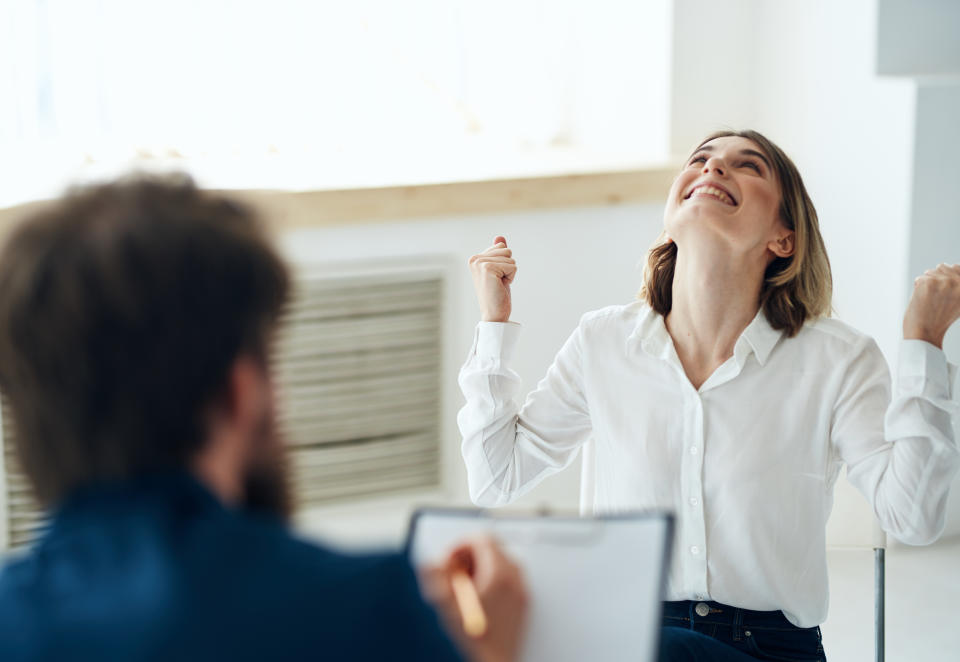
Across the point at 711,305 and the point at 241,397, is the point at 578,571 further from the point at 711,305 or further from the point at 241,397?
the point at 711,305


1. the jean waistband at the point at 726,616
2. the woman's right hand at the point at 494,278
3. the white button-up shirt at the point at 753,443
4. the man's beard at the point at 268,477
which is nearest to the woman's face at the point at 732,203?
the white button-up shirt at the point at 753,443

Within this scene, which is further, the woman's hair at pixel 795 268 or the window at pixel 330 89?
the window at pixel 330 89

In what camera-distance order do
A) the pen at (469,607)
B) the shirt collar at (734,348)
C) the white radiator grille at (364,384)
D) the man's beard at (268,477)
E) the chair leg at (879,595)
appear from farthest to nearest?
the white radiator grille at (364,384) < the chair leg at (879,595) < the shirt collar at (734,348) < the pen at (469,607) < the man's beard at (268,477)

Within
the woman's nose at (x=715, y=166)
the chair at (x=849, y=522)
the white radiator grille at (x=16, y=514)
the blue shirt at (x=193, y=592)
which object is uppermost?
the woman's nose at (x=715, y=166)

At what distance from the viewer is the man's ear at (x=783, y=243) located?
145 cm

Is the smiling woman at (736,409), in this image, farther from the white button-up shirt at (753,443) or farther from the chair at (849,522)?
the chair at (849,522)

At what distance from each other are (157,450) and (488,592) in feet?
1.01

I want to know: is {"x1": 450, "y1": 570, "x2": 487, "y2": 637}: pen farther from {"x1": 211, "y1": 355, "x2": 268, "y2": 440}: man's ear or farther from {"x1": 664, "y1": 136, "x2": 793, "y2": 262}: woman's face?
{"x1": 664, "y1": 136, "x2": 793, "y2": 262}: woman's face

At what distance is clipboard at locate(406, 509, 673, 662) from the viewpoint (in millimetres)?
937

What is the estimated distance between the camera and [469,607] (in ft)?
2.70

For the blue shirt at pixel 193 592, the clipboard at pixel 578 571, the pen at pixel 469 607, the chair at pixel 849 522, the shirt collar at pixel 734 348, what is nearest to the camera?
the blue shirt at pixel 193 592

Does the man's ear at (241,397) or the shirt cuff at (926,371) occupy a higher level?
the man's ear at (241,397)

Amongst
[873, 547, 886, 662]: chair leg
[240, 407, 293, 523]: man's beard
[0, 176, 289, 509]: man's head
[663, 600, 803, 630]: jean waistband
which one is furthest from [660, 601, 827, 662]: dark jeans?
[0, 176, 289, 509]: man's head

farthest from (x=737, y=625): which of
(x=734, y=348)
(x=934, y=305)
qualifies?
(x=934, y=305)
